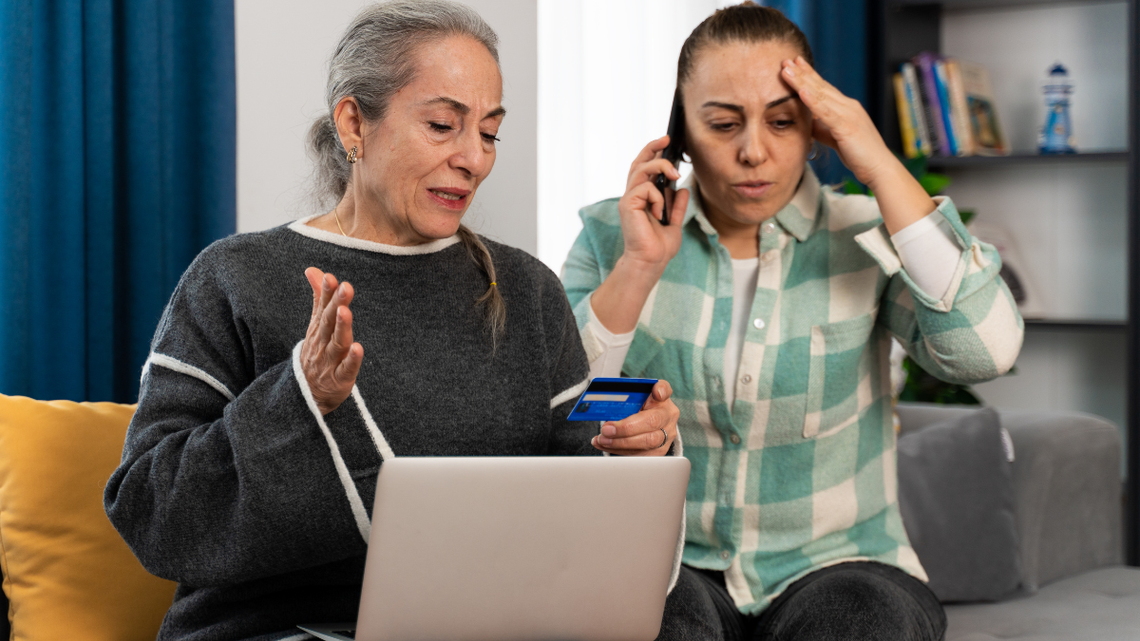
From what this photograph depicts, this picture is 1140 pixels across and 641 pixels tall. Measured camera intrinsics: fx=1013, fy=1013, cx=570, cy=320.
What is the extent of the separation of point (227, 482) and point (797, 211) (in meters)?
0.90

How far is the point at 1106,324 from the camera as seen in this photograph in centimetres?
297

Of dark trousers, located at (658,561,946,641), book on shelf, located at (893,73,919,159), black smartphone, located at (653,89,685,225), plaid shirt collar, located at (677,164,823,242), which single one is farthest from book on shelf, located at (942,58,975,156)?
dark trousers, located at (658,561,946,641)

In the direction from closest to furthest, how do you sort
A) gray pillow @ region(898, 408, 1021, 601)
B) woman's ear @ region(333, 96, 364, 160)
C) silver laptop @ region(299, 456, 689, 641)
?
silver laptop @ region(299, 456, 689, 641)
woman's ear @ region(333, 96, 364, 160)
gray pillow @ region(898, 408, 1021, 601)

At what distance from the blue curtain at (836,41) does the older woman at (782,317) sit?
1435 mm

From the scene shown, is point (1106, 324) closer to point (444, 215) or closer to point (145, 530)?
point (444, 215)

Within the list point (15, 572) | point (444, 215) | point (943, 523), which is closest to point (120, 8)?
point (444, 215)

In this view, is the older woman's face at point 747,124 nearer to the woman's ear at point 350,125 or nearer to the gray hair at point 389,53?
the gray hair at point 389,53

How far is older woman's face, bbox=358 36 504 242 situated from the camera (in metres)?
1.22

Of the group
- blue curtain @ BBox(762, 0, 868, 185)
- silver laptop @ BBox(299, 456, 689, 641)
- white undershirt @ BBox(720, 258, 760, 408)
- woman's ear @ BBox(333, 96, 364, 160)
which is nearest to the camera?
silver laptop @ BBox(299, 456, 689, 641)

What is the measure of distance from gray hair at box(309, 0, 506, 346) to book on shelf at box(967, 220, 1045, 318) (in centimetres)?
231

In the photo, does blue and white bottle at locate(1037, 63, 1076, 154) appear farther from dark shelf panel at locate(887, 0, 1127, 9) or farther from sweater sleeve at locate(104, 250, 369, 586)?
sweater sleeve at locate(104, 250, 369, 586)

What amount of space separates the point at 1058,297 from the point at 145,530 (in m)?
3.01

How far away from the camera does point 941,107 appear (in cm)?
310

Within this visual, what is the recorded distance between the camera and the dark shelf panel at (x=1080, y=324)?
2955 millimetres
